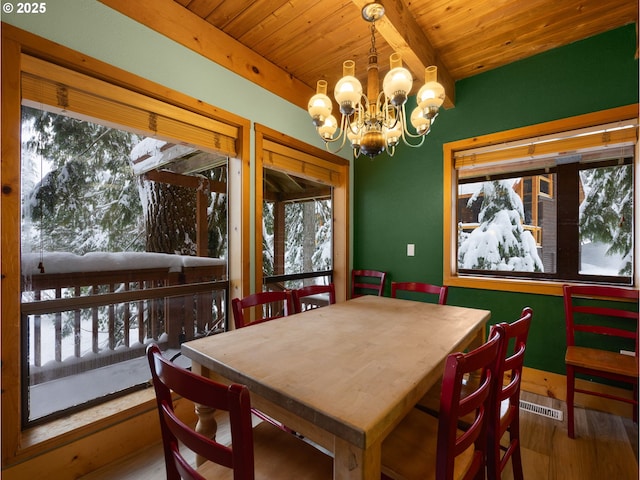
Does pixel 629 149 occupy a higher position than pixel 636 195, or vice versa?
pixel 629 149

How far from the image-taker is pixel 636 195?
6.81 feet

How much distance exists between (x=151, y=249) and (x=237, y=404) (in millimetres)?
1672

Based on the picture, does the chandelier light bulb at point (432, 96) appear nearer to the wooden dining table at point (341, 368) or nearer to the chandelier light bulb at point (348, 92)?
the chandelier light bulb at point (348, 92)

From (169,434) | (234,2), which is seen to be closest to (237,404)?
(169,434)

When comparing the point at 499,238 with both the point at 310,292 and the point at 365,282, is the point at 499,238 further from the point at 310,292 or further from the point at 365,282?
the point at 310,292

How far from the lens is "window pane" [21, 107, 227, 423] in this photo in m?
1.48

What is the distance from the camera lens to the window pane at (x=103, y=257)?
4.85ft

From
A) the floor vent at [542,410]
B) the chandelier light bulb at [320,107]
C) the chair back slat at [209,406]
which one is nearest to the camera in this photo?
the chair back slat at [209,406]

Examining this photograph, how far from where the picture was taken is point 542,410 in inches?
82.0

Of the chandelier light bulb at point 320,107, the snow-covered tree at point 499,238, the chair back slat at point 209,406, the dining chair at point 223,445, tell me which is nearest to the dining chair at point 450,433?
the dining chair at point 223,445

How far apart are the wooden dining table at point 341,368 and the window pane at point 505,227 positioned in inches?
50.3

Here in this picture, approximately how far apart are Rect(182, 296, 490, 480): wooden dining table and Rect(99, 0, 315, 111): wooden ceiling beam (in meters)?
1.92

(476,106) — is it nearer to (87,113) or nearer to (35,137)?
(87,113)

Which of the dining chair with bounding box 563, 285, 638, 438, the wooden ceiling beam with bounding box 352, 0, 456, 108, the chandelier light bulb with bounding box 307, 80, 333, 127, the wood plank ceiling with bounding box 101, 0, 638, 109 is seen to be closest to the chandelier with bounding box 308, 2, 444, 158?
the chandelier light bulb with bounding box 307, 80, 333, 127
